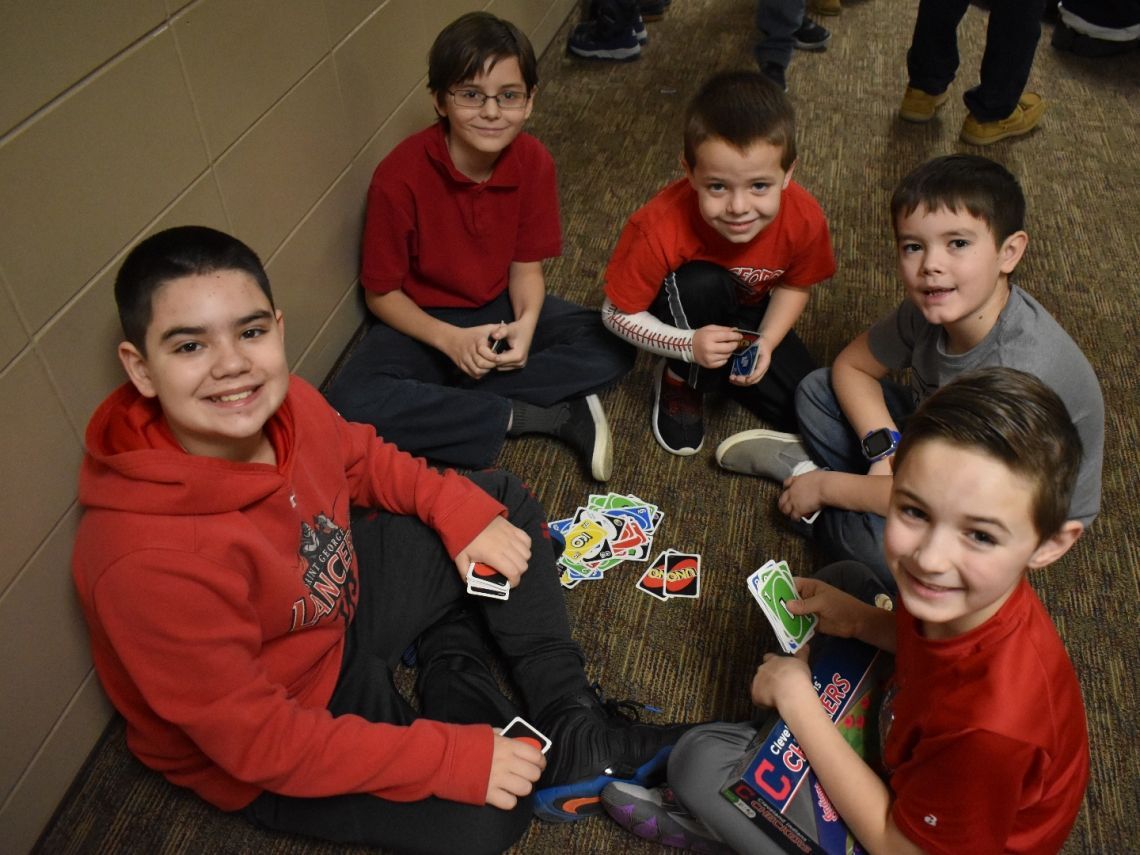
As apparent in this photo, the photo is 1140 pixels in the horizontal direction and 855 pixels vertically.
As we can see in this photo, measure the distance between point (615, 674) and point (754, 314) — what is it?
0.84 metres

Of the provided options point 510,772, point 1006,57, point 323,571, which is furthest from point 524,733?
point 1006,57

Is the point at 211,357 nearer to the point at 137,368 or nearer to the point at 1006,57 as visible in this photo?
the point at 137,368

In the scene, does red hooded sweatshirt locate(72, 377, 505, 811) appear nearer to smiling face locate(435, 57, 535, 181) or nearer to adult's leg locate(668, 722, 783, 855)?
adult's leg locate(668, 722, 783, 855)

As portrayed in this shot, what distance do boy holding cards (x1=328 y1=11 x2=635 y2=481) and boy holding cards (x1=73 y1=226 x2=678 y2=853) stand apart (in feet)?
1.02

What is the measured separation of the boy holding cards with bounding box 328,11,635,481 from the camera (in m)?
1.67

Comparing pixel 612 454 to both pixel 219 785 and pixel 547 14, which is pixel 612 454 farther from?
pixel 547 14

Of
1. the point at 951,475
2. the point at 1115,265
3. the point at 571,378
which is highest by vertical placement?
the point at 951,475

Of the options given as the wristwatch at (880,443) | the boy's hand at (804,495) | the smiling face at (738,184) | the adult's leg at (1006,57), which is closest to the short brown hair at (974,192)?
the smiling face at (738,184)

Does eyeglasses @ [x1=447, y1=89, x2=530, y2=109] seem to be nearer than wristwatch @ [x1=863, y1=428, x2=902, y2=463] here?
No

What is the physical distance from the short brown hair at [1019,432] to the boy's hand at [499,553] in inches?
25.5

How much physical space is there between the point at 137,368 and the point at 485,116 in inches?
34.5

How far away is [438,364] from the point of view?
190 centimetres

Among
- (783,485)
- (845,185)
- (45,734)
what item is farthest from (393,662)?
(845,185)

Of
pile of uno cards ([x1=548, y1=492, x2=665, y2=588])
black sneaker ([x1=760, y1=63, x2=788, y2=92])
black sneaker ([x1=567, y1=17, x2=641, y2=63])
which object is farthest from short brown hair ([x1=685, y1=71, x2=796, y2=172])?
black sneaker ([x1=567, y1=17, x2=641, y2=63])
